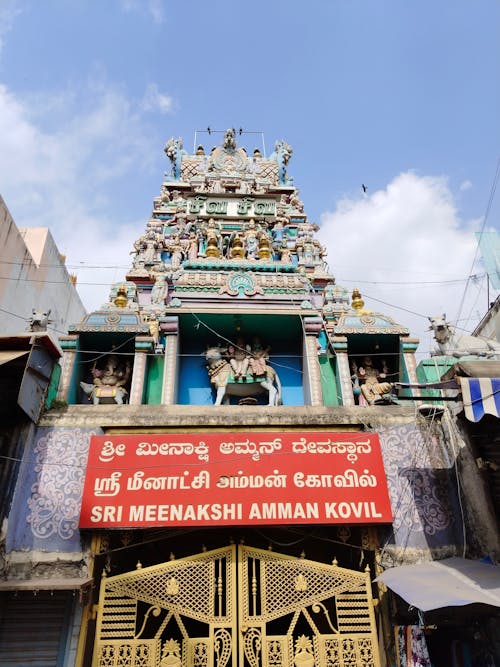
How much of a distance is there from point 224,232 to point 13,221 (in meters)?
7.73

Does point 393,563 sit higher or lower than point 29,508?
lower

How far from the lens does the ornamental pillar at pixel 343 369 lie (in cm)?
1027

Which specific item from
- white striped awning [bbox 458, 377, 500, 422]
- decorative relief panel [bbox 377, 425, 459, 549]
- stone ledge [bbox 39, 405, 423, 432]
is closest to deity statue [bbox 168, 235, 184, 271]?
stone ledge [bbox 39, 405, 423, 432]

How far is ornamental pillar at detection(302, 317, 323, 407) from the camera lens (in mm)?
10406

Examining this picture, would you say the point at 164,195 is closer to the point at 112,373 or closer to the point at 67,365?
the point at 112,373

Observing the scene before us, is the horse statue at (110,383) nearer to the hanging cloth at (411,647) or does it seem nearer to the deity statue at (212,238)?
the deity statue at (212,238)

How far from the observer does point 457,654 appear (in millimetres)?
7309

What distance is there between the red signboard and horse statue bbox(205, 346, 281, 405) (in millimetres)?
3159

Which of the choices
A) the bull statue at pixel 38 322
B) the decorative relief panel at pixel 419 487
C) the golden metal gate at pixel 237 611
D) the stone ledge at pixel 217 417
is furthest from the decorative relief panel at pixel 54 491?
the decorative relief panel at pixel 419 487

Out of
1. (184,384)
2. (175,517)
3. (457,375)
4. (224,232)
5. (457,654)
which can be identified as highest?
(224,232)

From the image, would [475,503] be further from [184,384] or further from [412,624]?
[184,384]

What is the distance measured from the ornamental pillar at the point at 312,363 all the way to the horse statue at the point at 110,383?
454 centimetres

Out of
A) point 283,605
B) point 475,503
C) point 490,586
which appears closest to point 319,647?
point 283,605

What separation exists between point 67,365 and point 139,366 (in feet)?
5.37
